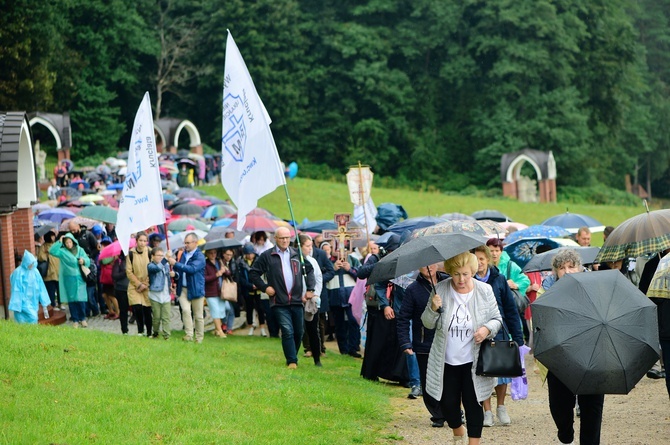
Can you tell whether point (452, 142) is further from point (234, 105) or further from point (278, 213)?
point (234, 105)

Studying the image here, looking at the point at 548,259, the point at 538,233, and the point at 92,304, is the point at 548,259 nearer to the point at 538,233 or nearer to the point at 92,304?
the point at 538,233

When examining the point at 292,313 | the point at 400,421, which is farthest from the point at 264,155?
the point at 400,421

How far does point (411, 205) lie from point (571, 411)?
42105 millimetres

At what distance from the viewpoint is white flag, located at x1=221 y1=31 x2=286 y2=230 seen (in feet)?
48.6

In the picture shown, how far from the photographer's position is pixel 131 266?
1720cm

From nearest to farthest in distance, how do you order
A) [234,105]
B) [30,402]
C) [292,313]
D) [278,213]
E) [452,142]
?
[30,402]
[292,313]
[234,105]
[278,213]
[452,142]

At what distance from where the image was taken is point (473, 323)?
8844mm

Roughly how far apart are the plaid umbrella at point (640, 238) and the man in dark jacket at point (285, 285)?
160 inches

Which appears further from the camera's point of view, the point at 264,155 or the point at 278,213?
the point at 278,213

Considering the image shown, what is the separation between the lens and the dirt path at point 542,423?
33.7 ft

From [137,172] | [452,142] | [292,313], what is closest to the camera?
[292,313]

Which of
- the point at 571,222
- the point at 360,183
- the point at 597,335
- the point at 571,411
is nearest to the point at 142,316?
the point at 360,183

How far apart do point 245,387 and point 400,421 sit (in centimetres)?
160

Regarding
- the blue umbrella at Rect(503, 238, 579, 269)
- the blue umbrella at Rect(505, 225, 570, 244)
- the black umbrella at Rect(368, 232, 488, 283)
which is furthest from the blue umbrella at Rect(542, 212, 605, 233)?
the black umbrella at Rect(368, 232, 488, 283)
